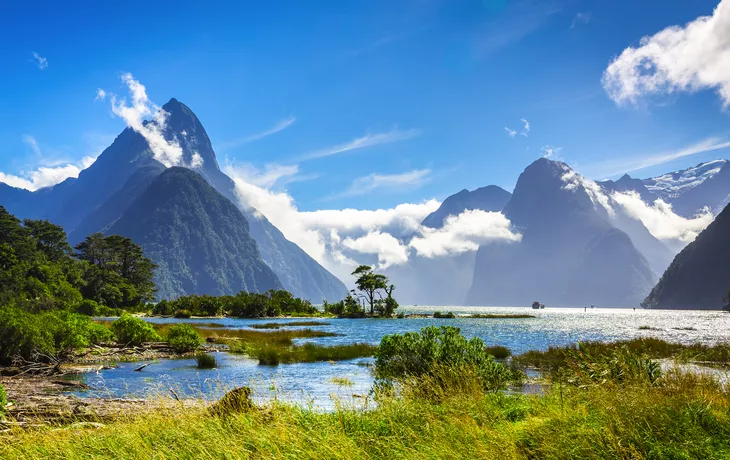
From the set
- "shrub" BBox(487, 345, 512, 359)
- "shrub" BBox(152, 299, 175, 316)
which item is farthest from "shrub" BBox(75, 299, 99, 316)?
"shrub" BBox(487, 345, 512, 359)

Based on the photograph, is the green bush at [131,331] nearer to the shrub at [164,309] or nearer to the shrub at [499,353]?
the shrub at [499,353]

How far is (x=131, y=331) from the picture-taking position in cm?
3644

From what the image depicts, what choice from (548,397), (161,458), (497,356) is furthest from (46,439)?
(497,356)

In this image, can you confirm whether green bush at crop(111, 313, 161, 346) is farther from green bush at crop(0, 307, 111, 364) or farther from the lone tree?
the lone tree

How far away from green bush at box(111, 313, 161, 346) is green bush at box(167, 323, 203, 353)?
2.19 metres

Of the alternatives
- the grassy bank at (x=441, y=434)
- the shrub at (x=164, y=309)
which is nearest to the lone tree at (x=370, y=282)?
the shrub at (x=164, y=309)

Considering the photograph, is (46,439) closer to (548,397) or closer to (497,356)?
(548,397)

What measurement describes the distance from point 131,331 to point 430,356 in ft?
96.5

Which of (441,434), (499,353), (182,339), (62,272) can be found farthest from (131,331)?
(62,272)

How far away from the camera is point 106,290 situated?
326ft

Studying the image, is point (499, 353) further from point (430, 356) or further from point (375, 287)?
point (375, 287)

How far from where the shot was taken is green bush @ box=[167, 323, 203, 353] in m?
34.7

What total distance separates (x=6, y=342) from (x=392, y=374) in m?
20.8

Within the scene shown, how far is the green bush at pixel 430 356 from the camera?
15898 millimetres
